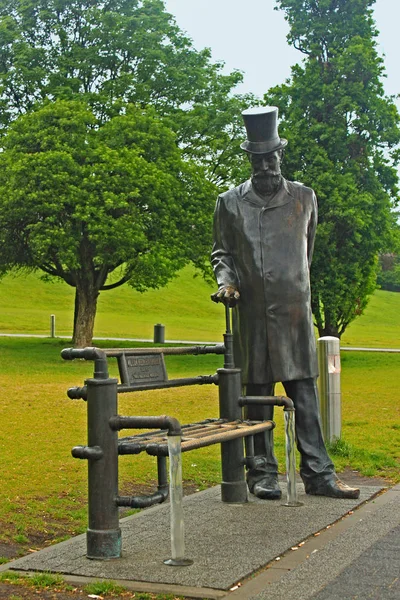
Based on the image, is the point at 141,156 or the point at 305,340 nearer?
the point at 305,340

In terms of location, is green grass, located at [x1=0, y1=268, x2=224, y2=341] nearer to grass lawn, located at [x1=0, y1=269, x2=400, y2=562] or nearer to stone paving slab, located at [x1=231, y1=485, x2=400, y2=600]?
grass lawn, located at [x1=0, y1=269, x2=400, y2=562]

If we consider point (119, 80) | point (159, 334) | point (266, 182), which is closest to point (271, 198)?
point (266, 182)

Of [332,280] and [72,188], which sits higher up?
[72,188]

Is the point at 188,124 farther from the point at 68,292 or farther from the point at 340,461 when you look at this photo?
the point at 68,292

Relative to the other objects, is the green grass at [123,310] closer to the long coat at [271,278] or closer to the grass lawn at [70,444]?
the grass lawn at [70,444]

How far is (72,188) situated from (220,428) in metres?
22.4

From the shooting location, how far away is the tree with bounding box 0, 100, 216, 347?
28.7m

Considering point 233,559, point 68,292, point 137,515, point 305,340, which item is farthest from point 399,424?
point 68,292

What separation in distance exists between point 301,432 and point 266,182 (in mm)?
1987

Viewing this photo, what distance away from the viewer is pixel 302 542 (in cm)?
621

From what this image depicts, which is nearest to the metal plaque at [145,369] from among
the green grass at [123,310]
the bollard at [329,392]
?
the bollard at [329,392]

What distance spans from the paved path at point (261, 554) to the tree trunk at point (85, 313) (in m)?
24.4

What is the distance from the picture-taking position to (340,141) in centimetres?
A: 3347

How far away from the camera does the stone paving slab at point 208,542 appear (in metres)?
5.48
